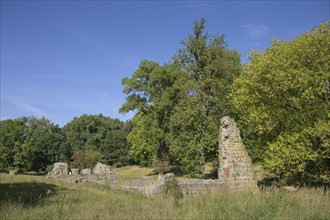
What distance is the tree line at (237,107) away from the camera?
1697cm

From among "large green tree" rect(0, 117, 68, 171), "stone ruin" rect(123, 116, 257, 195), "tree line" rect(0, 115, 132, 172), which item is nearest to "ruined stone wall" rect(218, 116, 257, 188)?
"stone ruin" rect(123, 116, 257, 195)

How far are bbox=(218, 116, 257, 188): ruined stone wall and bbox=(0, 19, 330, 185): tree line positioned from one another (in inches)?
95.2

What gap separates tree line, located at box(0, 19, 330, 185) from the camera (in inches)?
668

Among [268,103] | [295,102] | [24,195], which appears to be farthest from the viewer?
[268,103]

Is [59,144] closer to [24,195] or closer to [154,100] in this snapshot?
[154,100]

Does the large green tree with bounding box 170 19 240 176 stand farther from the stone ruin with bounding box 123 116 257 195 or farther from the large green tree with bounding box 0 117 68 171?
the large green tree with bounding box 0 117 68 171

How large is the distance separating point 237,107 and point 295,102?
450 centimetres

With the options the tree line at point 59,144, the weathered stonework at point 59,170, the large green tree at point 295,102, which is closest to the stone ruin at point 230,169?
the large green tree at point 295,102

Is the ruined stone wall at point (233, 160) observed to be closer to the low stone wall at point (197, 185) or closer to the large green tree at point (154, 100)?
the low stone wall at point (197, 185)


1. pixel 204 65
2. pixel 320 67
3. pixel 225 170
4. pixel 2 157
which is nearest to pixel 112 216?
pixel 225 170

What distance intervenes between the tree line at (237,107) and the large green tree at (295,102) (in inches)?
2.2

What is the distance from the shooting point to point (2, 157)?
2000 inches

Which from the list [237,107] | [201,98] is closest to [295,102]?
[237,107]

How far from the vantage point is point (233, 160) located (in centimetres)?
1552
